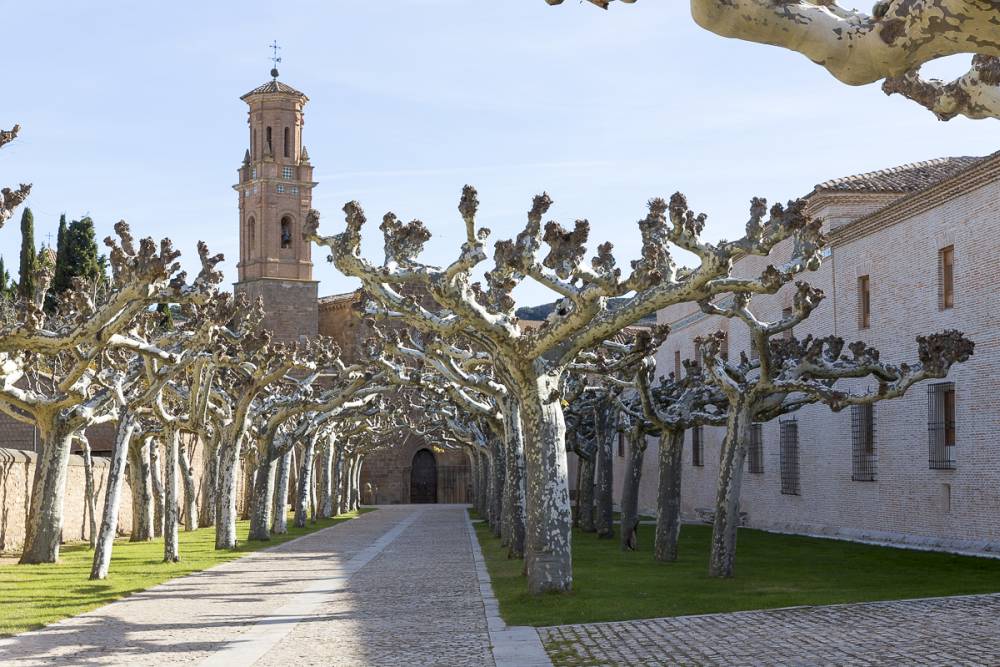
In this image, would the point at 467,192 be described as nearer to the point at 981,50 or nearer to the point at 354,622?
the point at 354,622

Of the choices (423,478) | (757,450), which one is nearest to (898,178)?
(757,450)

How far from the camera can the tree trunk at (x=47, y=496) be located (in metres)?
23.6

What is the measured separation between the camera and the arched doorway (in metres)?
82.4

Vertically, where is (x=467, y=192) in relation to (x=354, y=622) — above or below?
above

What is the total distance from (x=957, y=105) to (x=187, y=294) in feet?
38.8

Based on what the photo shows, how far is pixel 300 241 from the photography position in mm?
74688

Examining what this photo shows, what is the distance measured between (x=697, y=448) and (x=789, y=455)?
11.8m

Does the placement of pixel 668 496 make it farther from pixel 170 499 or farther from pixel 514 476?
pixel 170 499

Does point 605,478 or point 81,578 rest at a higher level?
point 605,478

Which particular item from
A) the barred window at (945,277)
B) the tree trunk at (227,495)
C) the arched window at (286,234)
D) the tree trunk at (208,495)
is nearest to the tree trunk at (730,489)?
the barred window at (945,277)

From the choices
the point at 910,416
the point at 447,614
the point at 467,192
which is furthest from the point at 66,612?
the point at 910,416

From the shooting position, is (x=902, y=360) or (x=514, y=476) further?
(x=902, y=360)

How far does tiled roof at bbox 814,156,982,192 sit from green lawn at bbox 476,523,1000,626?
10.3 meters

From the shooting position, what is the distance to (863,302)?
31.6 metres
